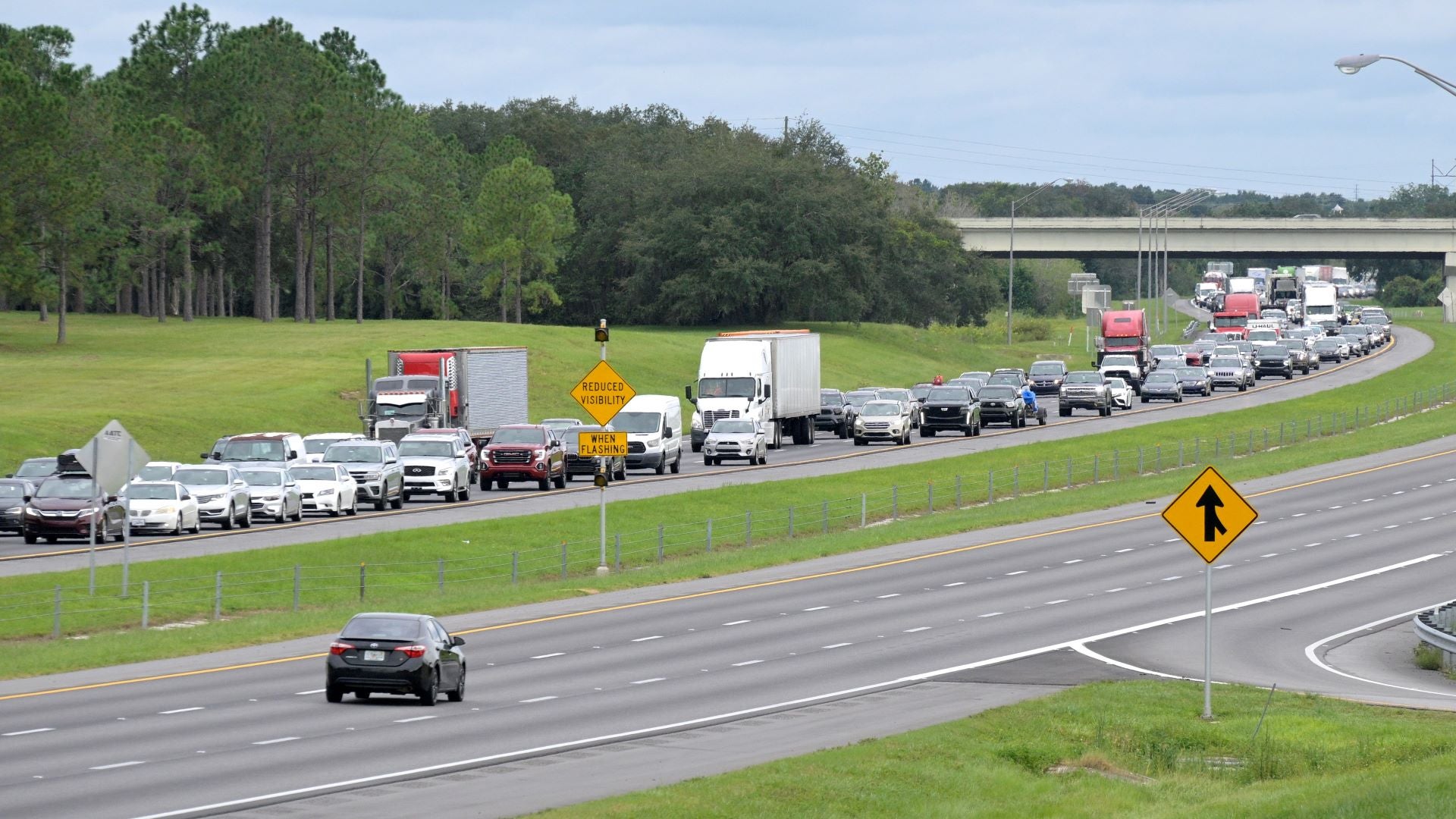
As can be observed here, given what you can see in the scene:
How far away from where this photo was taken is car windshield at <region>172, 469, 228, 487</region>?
43969 mm

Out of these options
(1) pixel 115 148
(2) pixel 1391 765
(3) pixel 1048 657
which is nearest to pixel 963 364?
(1) pixel 115 148

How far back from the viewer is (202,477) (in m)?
44.1

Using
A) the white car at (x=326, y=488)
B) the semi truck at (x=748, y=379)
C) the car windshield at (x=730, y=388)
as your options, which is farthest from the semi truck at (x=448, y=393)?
the white car at (x=326, y=488)

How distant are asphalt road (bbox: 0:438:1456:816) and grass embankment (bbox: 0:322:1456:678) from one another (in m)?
1.35

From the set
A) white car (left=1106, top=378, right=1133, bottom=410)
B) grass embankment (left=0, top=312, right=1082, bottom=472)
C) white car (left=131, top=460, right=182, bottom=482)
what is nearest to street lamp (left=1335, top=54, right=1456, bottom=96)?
white car (left=131, top=460, right=182, bottom=482)

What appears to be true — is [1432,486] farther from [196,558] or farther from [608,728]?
[608,728]

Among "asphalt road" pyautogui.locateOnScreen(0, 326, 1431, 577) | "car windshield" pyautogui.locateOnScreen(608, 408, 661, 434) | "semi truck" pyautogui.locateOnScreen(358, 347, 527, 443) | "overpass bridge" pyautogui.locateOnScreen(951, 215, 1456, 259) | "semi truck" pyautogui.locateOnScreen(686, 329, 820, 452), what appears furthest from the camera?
"overpass bridge" pyautogui.locateOnScreen(951, 215, 1456, 259)

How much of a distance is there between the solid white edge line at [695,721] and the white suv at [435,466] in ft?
76.5

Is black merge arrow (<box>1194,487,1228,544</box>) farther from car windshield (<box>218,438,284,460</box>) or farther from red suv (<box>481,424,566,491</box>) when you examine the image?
red suv (<box>481,424,566,491</box>)

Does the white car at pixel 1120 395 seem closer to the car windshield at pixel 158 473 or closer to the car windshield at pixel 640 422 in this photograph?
the car windshield at pixel 640 422

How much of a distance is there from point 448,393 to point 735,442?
927 cm

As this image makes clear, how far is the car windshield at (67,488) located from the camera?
→ 4138cm

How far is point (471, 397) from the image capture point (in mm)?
59781

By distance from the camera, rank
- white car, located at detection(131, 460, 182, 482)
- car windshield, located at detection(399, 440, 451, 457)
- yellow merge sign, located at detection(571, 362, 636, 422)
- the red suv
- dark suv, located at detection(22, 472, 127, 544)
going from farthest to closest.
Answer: the red suv < car windshield, located at detection(399, 440, 451, 457) < white car, located at detection(131, 460, 182, 482) < dark suv, located at detection(22, 472, 127, 544) < yellow merge sign, located at detection(571, 362, 636, 422)
